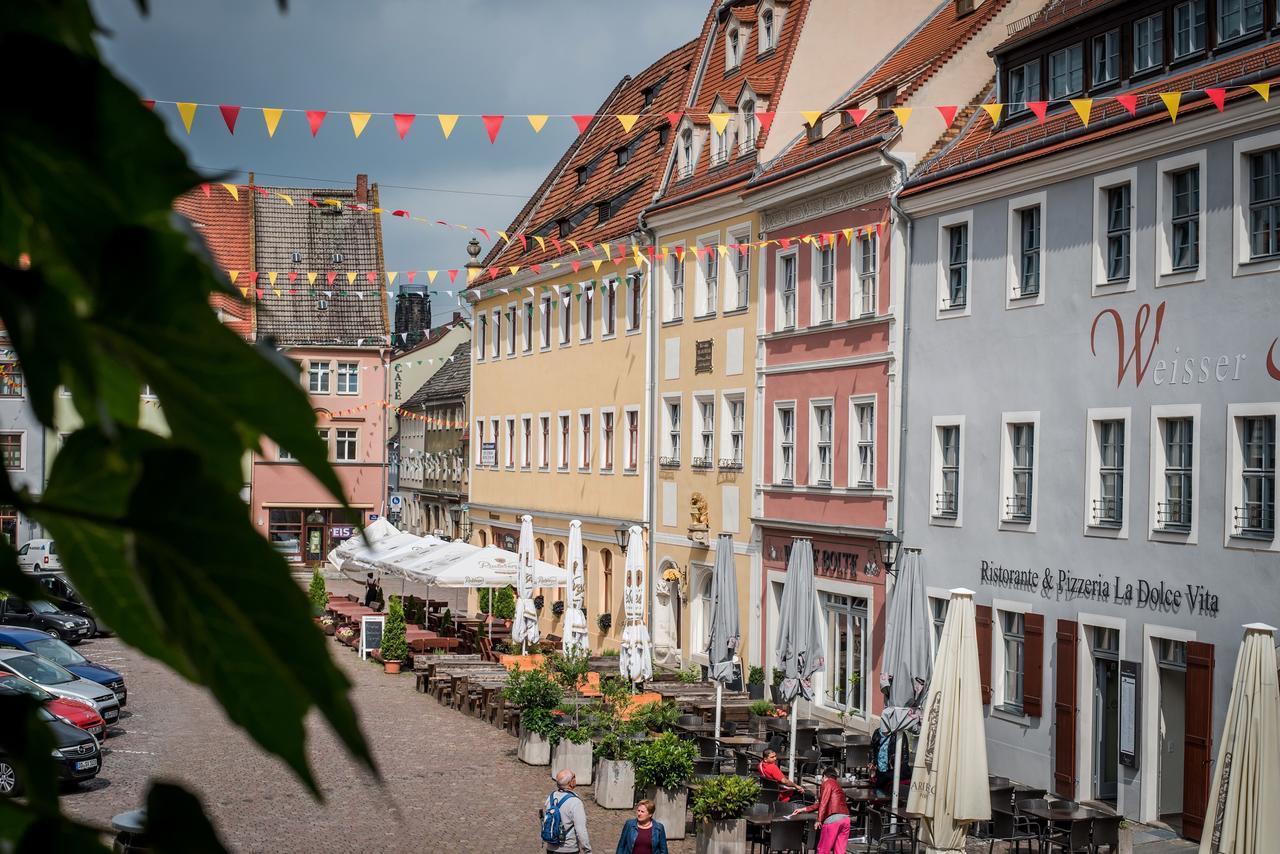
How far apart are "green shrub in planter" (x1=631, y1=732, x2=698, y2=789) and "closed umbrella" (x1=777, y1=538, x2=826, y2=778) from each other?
6.97ft

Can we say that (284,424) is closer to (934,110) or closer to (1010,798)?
(1010,798)

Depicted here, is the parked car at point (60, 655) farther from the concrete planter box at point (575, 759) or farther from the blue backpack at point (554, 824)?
the blue backpack at point (554, 824)

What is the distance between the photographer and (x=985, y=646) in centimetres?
2342

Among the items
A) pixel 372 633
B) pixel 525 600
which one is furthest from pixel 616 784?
pixel 372 633

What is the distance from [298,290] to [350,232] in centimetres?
366

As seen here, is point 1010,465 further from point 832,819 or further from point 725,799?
point 832,819

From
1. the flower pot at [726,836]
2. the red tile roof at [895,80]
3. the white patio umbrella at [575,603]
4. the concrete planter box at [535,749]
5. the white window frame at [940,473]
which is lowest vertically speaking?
the concrete planter box at [535,749]

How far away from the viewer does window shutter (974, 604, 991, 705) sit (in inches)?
915

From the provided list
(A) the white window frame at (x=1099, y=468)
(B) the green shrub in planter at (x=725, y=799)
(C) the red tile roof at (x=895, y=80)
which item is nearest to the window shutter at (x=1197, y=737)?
(A) the white window frame at (x=1099, y=468)

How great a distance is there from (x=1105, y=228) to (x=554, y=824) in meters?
11.2

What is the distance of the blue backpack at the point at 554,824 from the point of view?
14.9 meters

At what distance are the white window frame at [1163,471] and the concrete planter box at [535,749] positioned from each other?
898 cm

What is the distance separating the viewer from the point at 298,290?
6488 centimetres

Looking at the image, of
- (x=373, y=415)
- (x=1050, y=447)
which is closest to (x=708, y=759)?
(x=1050, y=447)
